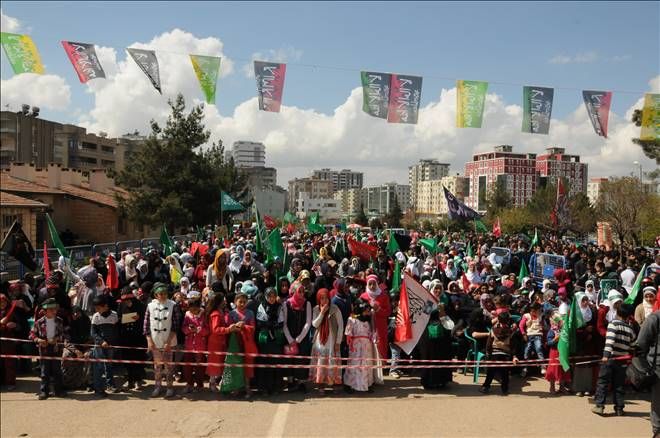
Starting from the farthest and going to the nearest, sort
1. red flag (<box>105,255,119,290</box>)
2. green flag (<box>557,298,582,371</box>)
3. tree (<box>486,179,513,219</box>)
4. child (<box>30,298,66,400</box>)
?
tree (<box>486,179,513,219</box>) → red flag (<box>105,255,119,290</box>) → green flag (<box>557,298,582,371</box>) → child (<box>30,298,66,400</box>)

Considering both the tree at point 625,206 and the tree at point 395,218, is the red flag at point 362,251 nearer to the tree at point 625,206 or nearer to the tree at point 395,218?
the tree at point 625,206

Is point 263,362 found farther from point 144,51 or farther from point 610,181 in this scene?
point 610,181

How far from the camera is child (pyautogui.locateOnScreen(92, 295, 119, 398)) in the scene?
25.4 feet

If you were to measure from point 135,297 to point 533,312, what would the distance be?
6.05m

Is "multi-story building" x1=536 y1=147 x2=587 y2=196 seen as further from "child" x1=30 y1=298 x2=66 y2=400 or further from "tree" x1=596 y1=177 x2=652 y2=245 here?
"child" x1=30 y1=298 x2=66 y2=400

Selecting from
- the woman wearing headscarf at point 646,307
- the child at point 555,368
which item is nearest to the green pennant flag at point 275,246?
the child at point 555,368

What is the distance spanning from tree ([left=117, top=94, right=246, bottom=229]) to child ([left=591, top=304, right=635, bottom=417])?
94.0 feet

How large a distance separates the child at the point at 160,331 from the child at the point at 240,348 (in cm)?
79

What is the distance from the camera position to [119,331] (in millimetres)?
8383

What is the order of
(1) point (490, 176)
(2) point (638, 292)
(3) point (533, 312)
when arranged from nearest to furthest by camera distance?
(3) point (533, 312), (2) point (638, 292), (1) point (490, 176)

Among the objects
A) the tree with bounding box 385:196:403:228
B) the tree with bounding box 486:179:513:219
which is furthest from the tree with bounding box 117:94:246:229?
the tree with bounding box 385:196:403:228

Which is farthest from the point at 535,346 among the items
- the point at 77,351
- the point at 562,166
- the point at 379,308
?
the point at 562,166

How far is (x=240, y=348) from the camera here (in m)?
8.02

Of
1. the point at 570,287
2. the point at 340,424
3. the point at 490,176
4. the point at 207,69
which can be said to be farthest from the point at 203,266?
the point at 490,176
